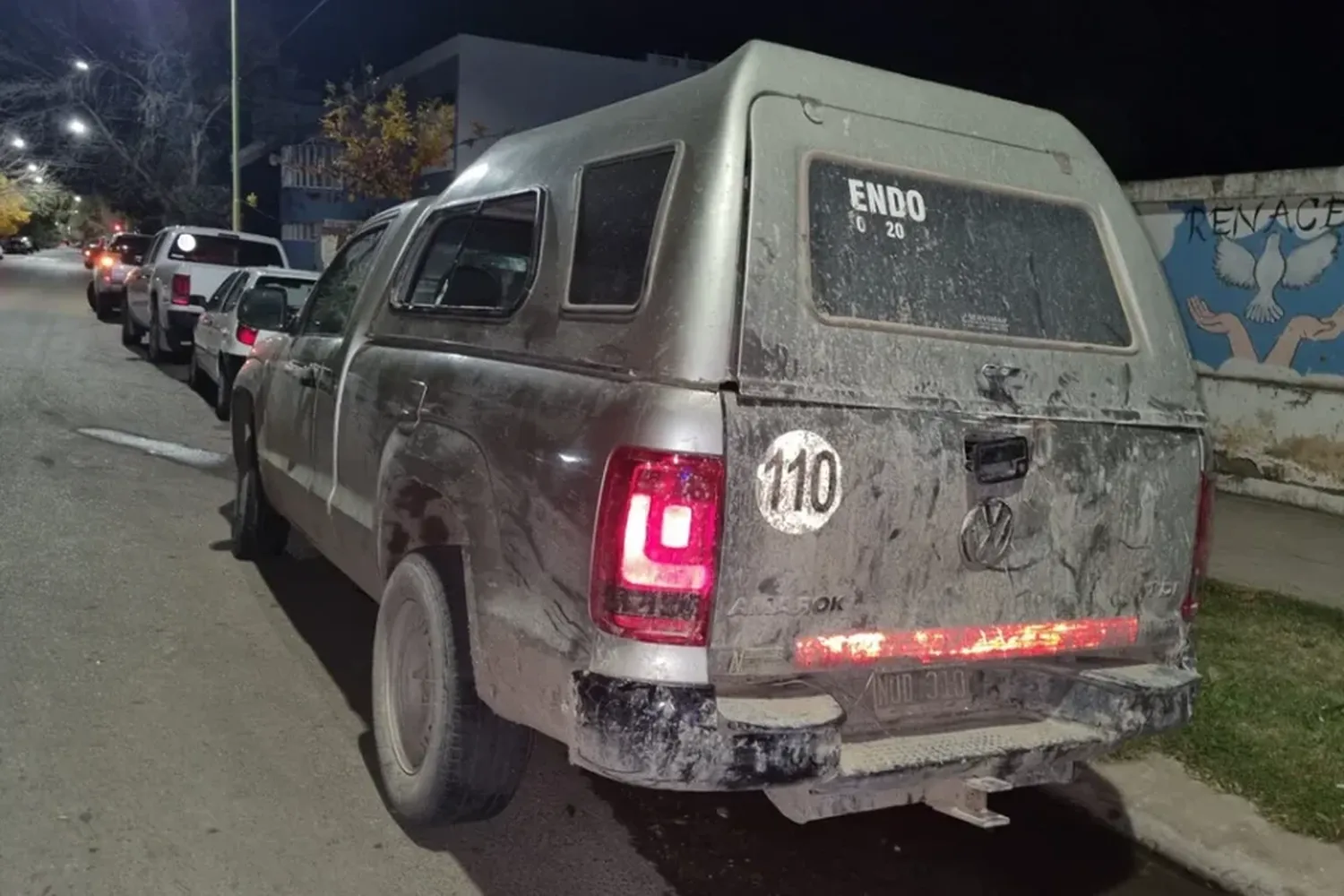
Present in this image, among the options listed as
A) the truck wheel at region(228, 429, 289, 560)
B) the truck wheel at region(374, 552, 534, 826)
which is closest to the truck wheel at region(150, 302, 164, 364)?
the truck wheel at region(228, 429, 289, 560)

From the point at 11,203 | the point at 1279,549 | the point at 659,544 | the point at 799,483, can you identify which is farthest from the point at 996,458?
the point at 11,203

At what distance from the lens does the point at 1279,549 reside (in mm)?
8195

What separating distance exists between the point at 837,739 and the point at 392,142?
80.2 ft

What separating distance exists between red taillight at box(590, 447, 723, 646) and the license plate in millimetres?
645

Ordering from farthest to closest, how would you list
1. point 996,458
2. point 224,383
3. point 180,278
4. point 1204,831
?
point 180,278 → point 224,383 → point 1204,831 → point 996,458

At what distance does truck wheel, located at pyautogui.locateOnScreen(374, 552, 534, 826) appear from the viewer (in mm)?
3516

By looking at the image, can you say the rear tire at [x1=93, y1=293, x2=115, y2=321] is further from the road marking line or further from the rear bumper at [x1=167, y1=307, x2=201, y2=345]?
the road marking line

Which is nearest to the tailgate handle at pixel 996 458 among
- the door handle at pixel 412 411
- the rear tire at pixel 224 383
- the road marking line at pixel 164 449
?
the door handle at pixel 412 411

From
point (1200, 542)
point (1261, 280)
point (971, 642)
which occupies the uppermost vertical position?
point (1261, 280)

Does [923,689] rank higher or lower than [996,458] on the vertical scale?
lower

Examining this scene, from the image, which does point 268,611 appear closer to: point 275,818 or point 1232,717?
point 275,818

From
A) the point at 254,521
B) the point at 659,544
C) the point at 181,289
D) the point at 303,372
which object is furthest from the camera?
the point at 181,289

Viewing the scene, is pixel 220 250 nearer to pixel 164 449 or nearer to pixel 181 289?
pixel 181 289

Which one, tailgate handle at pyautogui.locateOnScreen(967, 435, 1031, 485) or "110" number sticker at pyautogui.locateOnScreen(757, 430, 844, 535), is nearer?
"110" number sticker at pyautogui.locateOnScreen(757, 430, 844, 535)
